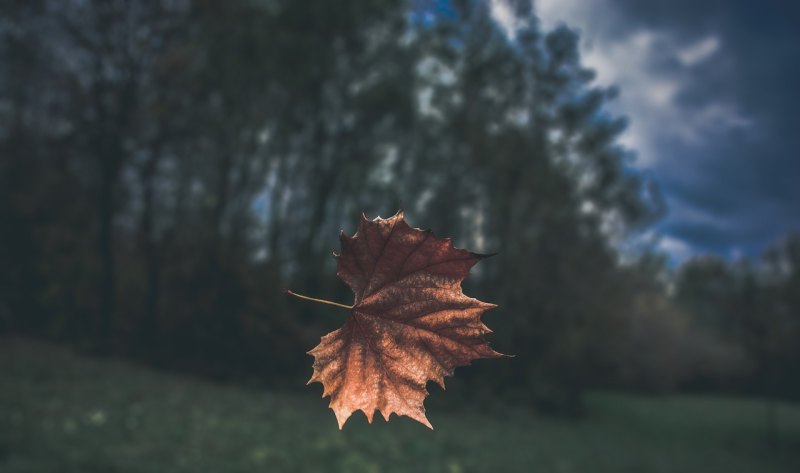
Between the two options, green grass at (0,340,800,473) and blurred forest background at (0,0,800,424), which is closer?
green grass at (0,340,800,473)

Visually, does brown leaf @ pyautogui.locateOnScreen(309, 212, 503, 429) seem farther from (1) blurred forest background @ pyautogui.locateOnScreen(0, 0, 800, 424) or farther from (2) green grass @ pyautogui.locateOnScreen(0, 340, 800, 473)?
(1) blurred forest background @ pyautogui.locateOnScreen(0, 0, 800, 424)

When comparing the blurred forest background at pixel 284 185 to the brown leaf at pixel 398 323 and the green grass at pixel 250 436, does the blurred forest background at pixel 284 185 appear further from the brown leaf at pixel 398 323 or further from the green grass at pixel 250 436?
the brown leaf at pixel 398 323

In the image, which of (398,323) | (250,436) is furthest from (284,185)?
(398,323)

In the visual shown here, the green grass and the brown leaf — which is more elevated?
the brown leaf

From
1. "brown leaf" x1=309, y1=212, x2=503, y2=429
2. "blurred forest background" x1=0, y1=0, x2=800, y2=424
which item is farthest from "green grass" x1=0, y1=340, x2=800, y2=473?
"brown leaf" x1=309, y1=212, x2=503, y2=429

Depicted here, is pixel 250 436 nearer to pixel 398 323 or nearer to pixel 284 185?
pixel 398 323

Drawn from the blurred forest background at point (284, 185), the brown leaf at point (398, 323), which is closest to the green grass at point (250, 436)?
the blurred forest background at point (284, 185)
